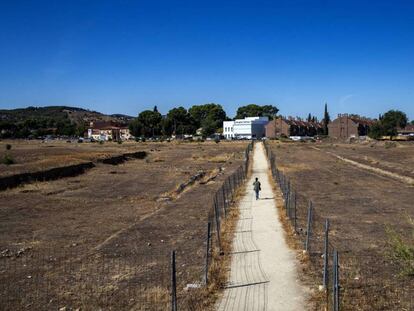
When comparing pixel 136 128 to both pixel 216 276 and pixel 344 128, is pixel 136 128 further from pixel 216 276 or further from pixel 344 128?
pixel 216 276

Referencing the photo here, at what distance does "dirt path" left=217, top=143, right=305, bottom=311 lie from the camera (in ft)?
34.7

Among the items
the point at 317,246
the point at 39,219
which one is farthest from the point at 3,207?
the point at 317,246

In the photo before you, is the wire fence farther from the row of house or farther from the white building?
the white building

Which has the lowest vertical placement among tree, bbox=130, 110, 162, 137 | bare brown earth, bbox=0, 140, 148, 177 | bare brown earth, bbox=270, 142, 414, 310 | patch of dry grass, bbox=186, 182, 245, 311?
bare brown earth, bbox=270, 142, 414, 310

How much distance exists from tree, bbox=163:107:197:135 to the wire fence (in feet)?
541

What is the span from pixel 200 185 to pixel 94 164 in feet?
78.6

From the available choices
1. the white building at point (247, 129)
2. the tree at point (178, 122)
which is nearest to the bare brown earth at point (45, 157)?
the white building at point (247, 129)

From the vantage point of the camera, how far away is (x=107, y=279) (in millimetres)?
12859

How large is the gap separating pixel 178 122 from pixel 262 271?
17337 cm

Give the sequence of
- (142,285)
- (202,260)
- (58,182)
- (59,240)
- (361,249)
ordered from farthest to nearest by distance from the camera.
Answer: (58,182) → (59,240) → (361,249) → (202,260) → (142,285)

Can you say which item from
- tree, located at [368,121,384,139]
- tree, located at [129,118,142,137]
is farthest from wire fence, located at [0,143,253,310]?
tree, located at [129,118,142,137]

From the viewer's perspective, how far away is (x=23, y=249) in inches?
645

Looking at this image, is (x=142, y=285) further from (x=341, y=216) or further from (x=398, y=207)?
(x=398, y=207)

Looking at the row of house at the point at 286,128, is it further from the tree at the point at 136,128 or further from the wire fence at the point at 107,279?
the wire fence at the point at 107,279
